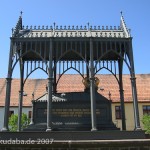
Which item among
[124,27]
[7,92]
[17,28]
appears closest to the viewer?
[7,92]

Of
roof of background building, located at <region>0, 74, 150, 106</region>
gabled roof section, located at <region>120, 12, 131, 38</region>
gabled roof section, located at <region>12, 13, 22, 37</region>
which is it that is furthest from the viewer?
roof of background building, located at <region>0, 74, 150, 106</region>

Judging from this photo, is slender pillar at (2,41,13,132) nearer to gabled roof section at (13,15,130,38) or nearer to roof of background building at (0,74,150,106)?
gabled roof section at (13,15,130,38)

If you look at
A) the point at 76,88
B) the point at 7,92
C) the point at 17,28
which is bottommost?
the point at 7,92

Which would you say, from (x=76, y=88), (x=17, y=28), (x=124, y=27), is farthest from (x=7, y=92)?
(x=76, y=88)

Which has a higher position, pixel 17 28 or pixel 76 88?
pixel 17 28

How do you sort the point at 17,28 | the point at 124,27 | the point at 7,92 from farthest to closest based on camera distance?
the point at 124,27
the point at 17,28
the point at 7,92

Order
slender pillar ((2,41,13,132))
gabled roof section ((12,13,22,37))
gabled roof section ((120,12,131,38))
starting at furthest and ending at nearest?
gabled roof section ((120,12,131,38)), gabled roof section ((12,13,22,37)), slender pillar ((2,41,13,132))

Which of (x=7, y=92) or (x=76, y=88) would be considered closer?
(x=7, y=92)

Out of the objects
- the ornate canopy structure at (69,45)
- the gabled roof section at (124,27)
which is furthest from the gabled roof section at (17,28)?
the gabled roof section at (124,27)

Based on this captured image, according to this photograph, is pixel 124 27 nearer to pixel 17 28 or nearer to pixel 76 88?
pixel 17 28

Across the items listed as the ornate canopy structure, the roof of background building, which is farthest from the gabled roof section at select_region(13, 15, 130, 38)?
the roof of background building

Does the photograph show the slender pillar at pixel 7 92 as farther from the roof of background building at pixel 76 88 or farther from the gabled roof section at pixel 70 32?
the roof of background building at pixel 76 88

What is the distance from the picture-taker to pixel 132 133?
1434 centimetres

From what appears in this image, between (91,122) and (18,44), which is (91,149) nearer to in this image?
(91,122)
